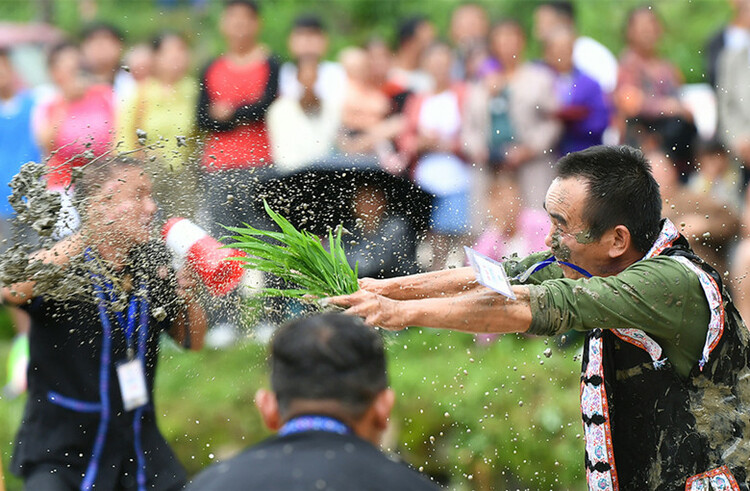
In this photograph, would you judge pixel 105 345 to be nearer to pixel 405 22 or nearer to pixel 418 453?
pixel 418 453

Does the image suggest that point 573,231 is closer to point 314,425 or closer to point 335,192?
point 314,425

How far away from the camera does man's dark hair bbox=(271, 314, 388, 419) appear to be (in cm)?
258

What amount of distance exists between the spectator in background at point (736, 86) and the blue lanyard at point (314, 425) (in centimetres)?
623

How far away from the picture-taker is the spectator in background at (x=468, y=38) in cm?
864

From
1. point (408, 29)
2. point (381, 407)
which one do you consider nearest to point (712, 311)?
point (381, 407)

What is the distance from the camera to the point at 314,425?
99.7 inches

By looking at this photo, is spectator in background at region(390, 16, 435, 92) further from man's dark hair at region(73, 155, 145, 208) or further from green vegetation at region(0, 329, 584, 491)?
man's dark hair at region(73, 155, 145, 208)

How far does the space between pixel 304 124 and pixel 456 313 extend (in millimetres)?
4631

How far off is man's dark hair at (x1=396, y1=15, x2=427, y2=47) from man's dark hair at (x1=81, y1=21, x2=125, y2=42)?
2.30m

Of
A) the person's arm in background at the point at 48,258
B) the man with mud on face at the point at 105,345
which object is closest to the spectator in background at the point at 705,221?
the man with mud on face at the point at 105,345

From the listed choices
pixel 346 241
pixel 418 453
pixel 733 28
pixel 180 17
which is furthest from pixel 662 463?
pixel 180 17

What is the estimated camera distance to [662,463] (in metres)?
3.89

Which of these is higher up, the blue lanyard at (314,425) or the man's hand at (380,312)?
the blue lanyard at (314,425)

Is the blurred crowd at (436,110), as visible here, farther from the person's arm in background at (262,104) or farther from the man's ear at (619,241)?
the man's ear at (619,241)
